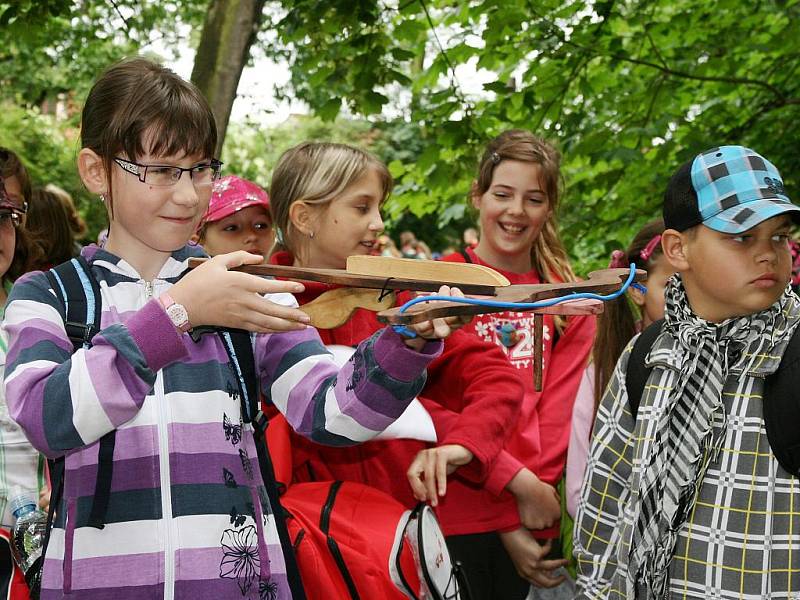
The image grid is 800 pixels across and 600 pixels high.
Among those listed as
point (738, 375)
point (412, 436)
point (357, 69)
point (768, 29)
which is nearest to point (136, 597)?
point (412, 436)

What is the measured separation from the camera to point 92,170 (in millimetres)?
2055

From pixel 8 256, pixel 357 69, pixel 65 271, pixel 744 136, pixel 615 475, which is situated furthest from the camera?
pixel 744 136

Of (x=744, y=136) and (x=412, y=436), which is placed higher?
(x=744, y=136)

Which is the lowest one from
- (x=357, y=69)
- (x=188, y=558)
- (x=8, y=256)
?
(x=188, y=558)

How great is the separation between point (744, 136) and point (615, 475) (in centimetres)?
489

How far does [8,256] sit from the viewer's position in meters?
2.81

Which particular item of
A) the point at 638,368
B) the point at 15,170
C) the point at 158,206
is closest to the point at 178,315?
the point at 158,206

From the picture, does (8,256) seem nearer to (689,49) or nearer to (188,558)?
(188,558)

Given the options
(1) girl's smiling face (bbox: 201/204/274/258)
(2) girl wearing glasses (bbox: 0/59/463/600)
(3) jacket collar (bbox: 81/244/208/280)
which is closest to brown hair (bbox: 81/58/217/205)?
(2) girl wearing glasses (bbox: 0/59/463/600)

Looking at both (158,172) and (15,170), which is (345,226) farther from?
(15,170)

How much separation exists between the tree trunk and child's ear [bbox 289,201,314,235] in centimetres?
252

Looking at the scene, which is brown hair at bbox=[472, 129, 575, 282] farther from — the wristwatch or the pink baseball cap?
the wristwatch

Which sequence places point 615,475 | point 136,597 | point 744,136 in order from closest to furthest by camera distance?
point 136,597 → point 615,475 → point 744,136

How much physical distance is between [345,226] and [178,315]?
4.53ft
